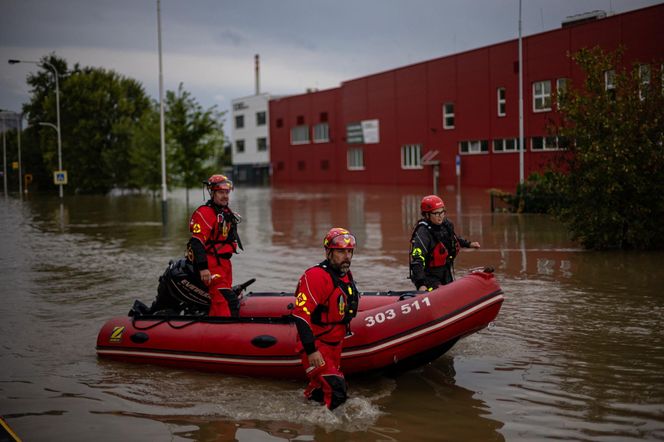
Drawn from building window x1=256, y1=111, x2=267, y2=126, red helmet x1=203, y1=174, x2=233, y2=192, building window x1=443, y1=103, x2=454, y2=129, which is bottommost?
red helmet x1=203, y1=174, x2=233, y2=192

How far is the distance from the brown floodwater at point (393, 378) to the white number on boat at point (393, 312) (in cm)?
74

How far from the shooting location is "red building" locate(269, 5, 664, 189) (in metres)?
39.8

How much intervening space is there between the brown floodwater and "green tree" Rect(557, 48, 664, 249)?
0.80m

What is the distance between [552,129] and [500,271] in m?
4.65

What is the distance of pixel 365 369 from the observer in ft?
24.4

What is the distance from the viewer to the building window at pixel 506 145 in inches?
1737

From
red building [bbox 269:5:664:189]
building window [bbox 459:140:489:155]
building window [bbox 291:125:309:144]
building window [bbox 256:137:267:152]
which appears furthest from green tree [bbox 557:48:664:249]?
building window [bbox 256:137:267:152]

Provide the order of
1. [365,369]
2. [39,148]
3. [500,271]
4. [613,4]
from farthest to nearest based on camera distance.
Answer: [39,148]
[613,4]
[500,271]
[365,369]

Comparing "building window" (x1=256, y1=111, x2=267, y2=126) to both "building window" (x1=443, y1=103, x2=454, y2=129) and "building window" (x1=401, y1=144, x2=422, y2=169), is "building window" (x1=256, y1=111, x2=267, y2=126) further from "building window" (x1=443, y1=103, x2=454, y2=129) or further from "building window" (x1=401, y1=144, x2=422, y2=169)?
"building window" (x1=443, y1=103, x2=454, y2=129)

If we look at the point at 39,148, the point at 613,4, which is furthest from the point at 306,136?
the point at 613,4

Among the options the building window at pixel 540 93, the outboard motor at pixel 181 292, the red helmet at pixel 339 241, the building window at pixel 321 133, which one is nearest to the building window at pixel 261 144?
the building window at pixel 321 133

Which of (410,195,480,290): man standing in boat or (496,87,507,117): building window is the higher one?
(496,87,507,117): building window

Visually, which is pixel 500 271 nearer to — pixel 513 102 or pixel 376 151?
pixel 513 102

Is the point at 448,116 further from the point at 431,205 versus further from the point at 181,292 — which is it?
the point at 181,292
